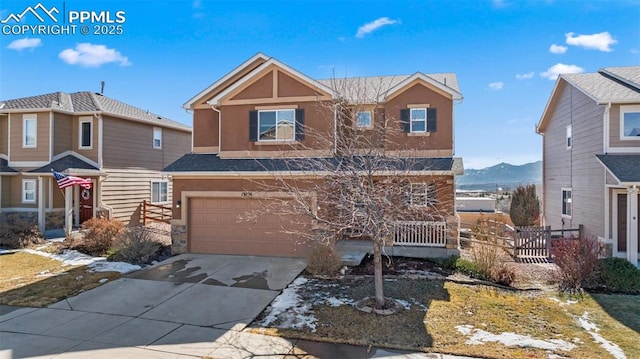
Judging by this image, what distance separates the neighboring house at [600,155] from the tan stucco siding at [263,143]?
10180mm

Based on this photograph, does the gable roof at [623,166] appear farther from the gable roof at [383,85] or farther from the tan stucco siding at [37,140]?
the tan stucco siding at [37,140]

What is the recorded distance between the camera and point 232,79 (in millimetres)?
15836

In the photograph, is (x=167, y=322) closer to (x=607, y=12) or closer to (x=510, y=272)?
(x=510, y=272)

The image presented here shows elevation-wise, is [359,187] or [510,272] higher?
[359,187]

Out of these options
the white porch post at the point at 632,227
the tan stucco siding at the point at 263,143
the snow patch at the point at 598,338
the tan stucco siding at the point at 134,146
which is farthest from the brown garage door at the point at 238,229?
the white porch post at the point at 632,227

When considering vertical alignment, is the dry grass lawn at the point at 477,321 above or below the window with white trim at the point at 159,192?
below

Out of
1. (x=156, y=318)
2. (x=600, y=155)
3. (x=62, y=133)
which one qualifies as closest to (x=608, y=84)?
(x=600, y=155)

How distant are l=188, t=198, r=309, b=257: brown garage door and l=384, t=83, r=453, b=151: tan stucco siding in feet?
16.5

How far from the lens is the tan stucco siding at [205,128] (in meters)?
15.6

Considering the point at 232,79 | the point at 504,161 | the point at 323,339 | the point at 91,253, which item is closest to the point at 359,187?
the point at 323,339

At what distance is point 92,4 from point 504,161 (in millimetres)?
126814

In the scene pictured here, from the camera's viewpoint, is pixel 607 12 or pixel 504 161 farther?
pixel 504 161

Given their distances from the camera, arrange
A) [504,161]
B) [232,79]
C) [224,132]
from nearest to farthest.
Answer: [224,132] < [232,79] < [504,161]

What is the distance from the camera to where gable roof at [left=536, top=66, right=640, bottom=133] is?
44.5 feet
